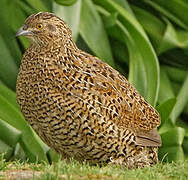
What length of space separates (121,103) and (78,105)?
0.57 m

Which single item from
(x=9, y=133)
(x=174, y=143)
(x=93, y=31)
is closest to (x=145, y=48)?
(x=93, y=31)

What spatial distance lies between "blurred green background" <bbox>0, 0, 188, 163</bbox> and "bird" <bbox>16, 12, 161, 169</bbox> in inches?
59.9

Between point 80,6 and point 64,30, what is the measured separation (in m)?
2.20

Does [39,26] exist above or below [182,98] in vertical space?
above

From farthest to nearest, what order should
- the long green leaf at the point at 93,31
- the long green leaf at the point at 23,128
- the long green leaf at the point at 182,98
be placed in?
the long green leaf at the point at 182,98 < the long green leaf at the point at 93,31 < the long green leaf at the point at 23,128

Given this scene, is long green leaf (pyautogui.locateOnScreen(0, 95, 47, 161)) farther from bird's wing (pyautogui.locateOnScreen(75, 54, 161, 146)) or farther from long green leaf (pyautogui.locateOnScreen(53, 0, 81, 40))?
bird's wing (pyautogui.locateOnScreen(75, 54, 161, 146))

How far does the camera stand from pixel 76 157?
7.18m

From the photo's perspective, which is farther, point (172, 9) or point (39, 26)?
point (172, 9)

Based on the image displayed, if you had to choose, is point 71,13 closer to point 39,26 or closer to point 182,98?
point 182,98

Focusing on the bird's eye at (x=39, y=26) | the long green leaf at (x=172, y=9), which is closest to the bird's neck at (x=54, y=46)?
the bird's eye at (x=39, y=26)

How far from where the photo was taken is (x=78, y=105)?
6.99 metres

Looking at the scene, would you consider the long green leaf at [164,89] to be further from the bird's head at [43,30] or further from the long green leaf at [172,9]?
the bird's head at [43,30]

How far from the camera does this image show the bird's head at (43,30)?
7480 mm

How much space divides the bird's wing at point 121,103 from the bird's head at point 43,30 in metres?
0.36
